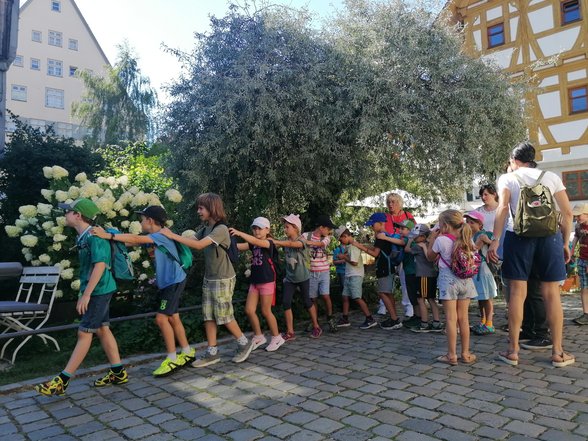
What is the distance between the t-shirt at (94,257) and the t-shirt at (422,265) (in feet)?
12.1

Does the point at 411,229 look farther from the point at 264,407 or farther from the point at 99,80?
the point at 99,80

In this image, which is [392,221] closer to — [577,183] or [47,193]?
[47,193]

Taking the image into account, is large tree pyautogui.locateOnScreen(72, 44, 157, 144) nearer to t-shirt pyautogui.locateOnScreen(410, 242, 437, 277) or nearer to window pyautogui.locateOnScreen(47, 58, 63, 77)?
window pyautogui.locateOnScreen(47, 58, 63, 77)

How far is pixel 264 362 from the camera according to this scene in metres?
4.85

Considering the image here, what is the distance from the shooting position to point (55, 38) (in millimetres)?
41250

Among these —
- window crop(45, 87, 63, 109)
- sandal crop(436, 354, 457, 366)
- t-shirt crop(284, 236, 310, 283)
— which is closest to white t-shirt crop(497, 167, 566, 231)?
sandal crop(436, 354, 457, 366)

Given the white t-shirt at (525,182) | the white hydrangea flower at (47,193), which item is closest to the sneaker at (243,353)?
the white t-shirt at (525,182)

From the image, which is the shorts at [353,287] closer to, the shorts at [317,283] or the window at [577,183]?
the shorts at [317,283]

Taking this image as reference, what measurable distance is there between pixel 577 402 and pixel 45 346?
5.51 metres

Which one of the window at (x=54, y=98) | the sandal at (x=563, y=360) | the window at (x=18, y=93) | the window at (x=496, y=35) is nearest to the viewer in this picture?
the sandal at (x=563, y=360)

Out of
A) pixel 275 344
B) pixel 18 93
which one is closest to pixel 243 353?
pixel 275 344

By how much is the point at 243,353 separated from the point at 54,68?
43.6 meters

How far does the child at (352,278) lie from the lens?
6426 mm

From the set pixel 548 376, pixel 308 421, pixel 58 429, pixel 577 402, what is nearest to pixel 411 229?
pixel 548 376
